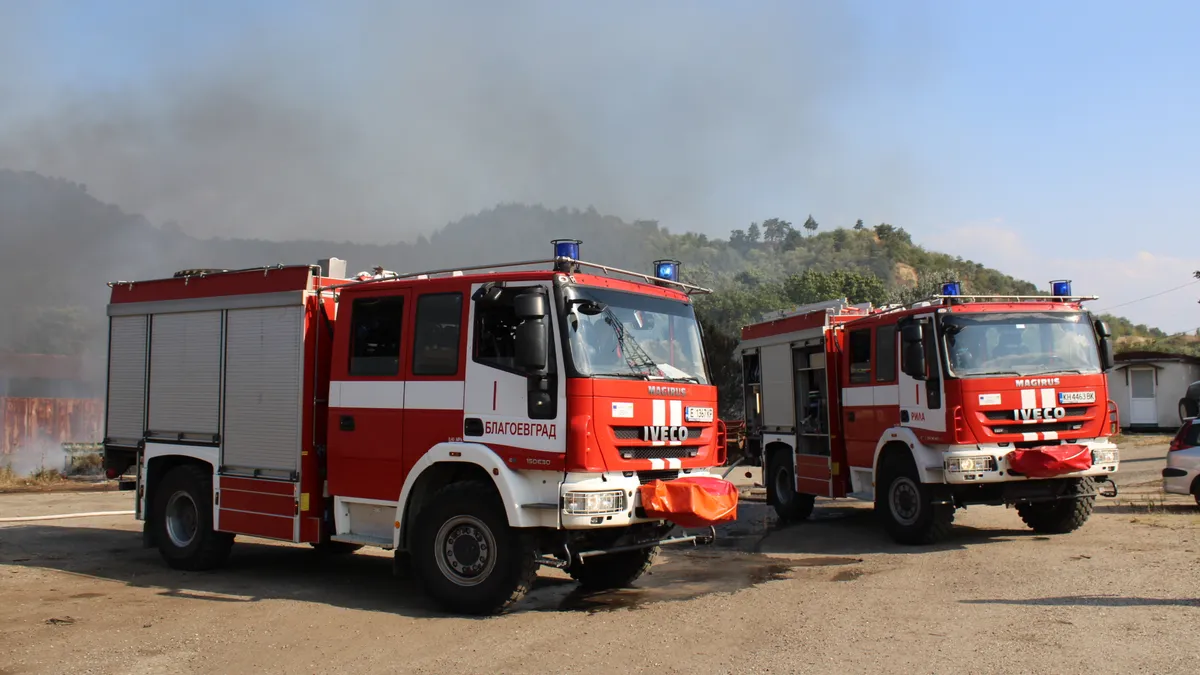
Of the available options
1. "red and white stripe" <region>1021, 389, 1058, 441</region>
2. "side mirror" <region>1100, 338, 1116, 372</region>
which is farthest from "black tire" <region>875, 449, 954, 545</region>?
"side mirror" <region>1100, 338, 1116, 372</region>

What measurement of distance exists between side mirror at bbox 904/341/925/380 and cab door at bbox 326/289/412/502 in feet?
18.6

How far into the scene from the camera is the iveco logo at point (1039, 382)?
10.6 meters

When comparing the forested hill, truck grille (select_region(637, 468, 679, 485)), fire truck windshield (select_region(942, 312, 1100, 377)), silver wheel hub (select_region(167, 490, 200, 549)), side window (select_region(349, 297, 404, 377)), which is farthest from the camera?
the forested hill

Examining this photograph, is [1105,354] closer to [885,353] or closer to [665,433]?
[885,353]

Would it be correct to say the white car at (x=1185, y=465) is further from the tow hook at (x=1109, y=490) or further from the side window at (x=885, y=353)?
the side window at (x=885, y=353)

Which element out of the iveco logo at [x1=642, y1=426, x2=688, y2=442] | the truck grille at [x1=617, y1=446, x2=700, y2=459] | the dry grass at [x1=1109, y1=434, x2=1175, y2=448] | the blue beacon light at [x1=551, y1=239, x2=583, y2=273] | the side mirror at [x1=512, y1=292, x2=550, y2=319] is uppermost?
the blue beacon light at [x1=551, y1=239, x2=583, y2=273]

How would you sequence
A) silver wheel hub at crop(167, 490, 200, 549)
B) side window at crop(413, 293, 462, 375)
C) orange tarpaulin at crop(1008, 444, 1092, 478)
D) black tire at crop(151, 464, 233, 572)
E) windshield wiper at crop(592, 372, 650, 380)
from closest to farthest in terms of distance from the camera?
windshield wiper at crop(592, 372, 650, 380) → side window at crop(413, 293, 462, 375) → black tire at crop(151, 464, 233, 572) → silver wheel hub at crop(167, 490, 200, 549) → orange tarpaulin at crop(1008, 444, 1092, 478)

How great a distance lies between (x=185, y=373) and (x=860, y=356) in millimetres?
8286

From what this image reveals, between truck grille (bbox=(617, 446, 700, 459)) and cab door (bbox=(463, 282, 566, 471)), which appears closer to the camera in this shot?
cab door (bbox=(463, 282, 566, 471))

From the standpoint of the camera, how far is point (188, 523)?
9.94m

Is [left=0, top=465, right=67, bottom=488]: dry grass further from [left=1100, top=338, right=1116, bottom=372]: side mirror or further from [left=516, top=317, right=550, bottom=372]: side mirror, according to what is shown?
[left=1100, top=338, right=1116, bottom=372]: side mirror

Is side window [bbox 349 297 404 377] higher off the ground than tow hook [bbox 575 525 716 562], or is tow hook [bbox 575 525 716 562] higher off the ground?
side window [bbox 349 297 404 377]

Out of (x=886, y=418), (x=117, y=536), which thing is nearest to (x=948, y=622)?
(x=886, y=418)

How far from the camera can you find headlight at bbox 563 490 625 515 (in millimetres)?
7156
